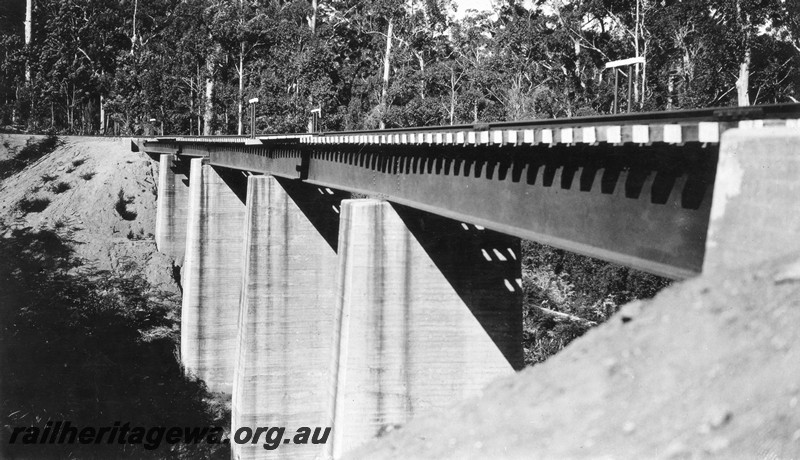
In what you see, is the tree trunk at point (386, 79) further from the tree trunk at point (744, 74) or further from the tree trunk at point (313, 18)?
the tree trunk at point (744, 74)

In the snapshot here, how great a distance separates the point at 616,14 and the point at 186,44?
1476 inches

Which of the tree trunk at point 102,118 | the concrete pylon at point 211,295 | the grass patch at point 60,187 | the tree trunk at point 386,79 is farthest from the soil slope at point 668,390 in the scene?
the tree trunk at point 102,118

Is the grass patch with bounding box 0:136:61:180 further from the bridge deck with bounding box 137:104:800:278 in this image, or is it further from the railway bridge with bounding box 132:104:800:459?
the bridge deck with bounding box 137:104:800:278

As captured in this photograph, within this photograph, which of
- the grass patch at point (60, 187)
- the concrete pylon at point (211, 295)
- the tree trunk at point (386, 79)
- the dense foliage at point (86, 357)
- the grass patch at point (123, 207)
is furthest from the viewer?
the tree trunk at point (386, 79)

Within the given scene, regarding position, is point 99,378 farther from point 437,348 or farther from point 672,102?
point 672,102

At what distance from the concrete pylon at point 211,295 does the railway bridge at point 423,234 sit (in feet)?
0.20

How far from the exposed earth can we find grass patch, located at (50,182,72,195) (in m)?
42.6

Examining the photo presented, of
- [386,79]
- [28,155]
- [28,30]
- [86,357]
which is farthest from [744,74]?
[28,30]

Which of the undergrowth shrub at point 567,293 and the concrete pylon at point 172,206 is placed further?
the concrete pylon at point 172,206

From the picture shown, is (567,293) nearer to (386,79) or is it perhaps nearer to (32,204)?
(386,79)

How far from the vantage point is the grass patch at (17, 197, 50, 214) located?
4323 centimetres

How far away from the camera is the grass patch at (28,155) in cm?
5121

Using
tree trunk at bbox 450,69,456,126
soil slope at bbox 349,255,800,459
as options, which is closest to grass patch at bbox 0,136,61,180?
tree trunk at bbox 450,69,456,126

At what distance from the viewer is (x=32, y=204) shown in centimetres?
4356
